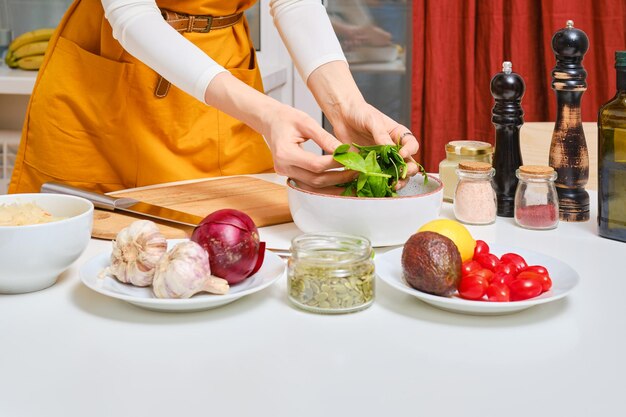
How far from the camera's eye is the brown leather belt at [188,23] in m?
1.61

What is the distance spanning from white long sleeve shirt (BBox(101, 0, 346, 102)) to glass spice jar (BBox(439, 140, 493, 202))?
0.28m

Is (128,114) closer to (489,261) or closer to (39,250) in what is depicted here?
(39,250)

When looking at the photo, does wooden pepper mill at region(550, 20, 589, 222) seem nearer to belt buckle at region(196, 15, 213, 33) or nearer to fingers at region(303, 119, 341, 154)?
Answer: fingers at region(303, 119, 341, 154)

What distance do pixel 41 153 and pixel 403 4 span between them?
71.0 inches

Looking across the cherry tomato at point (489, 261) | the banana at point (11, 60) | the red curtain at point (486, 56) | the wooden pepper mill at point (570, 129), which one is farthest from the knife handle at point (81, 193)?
the banana at point (11, 60)

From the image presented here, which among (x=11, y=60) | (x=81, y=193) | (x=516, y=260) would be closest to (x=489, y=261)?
(x=516, y=260)

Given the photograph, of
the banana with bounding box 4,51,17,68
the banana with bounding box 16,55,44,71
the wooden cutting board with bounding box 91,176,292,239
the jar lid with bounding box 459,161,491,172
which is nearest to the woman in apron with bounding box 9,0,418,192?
the wooden cutting board with bounding box 91,176,292,239

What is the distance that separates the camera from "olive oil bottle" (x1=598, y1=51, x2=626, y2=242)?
113 centimetres

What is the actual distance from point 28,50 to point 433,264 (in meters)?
2.47

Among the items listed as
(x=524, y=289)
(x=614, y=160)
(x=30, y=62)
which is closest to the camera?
(x=524, y=289)

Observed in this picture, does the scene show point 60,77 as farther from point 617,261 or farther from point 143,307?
point 617,261

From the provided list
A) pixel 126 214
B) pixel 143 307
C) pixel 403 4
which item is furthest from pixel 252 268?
pixel 403 4

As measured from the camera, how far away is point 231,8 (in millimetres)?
1698

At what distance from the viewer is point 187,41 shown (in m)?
1.40
